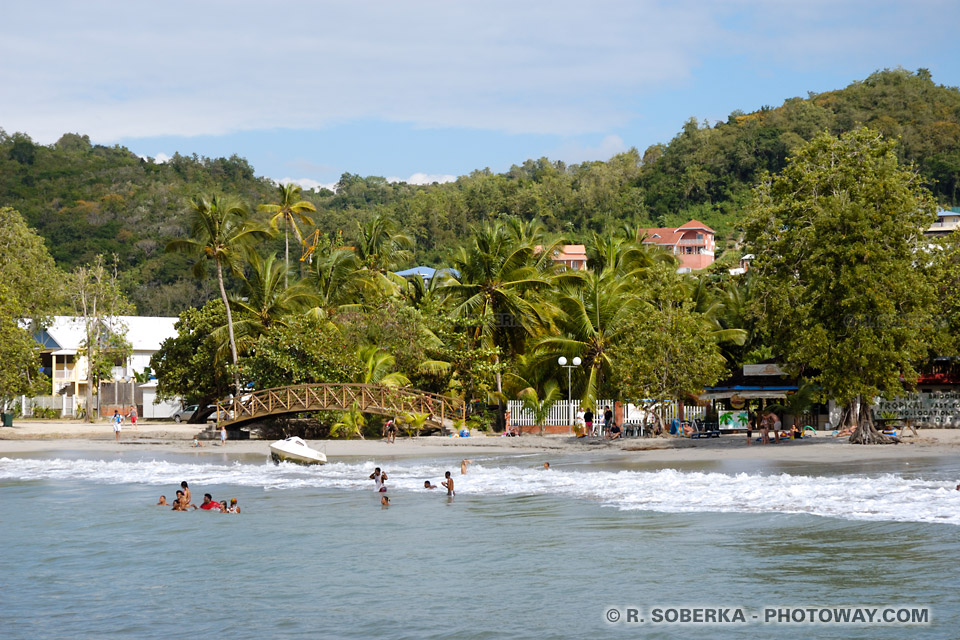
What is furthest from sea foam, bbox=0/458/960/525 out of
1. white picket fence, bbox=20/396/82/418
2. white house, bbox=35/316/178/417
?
white picket fence, bbox=20/396/82/418

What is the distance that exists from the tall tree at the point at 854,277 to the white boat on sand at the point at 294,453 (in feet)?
54.7

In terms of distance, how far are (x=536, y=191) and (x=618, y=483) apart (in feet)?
324

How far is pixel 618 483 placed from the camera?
2555 centimetres

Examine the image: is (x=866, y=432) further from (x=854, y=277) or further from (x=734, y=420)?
(x=734, y=420)

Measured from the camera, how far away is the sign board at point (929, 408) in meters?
37.6

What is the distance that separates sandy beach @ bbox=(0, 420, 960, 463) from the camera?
3048 centimetres

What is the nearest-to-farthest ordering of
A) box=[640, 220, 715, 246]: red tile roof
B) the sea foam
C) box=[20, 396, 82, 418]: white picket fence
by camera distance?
the sea foam, box=[20, 396, 82, 418]: white picket fence, box=[640, 220, 715, 246]: red tile roof

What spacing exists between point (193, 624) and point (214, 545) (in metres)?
6.28

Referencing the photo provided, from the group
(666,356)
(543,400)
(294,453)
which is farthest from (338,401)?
(666,356)

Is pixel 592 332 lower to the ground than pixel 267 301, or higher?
lower

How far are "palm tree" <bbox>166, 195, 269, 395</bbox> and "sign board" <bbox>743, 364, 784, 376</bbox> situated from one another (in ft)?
72.6

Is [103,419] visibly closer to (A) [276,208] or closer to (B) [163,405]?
(B) [163,405]

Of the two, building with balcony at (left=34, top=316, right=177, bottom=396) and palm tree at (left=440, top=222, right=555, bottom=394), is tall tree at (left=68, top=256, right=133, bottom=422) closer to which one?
building with balcony at (left=34, top=316, right=177, bottom=396)

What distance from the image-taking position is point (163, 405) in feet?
220
